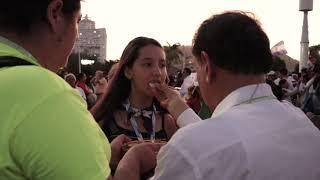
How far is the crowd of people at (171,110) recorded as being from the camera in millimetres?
1227

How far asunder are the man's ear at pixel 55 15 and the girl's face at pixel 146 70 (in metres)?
1.86

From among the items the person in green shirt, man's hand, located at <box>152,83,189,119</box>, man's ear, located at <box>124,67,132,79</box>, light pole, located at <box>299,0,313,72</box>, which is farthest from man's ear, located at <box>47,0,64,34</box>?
light pole, located at <box>299,0,313,72</box>

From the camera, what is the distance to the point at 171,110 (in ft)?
9.36

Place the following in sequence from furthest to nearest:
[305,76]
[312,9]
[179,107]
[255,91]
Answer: [312,9], [305,76], [179,107], [255,91]

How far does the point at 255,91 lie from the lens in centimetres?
206

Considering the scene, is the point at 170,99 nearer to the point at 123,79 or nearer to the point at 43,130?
the point at 123,79

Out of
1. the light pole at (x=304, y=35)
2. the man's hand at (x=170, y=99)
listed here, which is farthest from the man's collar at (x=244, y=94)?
the light pole at (x=304, y=35)

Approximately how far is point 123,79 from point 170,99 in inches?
27.7

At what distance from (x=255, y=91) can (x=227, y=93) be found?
12cm

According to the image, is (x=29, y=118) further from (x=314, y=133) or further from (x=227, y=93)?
(x=314, y=133)

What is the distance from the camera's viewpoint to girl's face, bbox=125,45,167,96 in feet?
11.1

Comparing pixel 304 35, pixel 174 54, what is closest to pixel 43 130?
pixel 304 35

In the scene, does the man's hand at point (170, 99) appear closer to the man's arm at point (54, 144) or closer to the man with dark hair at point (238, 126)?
the man with dark hair at point (238, 126)

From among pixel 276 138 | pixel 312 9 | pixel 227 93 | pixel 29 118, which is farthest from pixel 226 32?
pixel 312 9
